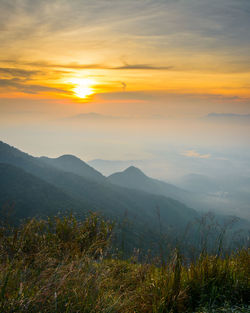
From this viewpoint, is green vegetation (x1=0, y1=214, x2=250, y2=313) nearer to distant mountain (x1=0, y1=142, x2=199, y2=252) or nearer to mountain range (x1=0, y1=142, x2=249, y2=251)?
mountain range (x1=0, y1=142, x2=249, y2=251)

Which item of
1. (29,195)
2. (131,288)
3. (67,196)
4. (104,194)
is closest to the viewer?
(131,288)

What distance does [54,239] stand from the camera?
6840 mm

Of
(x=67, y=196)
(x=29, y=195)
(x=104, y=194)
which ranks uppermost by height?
(x=67, y=196)

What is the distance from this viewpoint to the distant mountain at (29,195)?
3383 inches

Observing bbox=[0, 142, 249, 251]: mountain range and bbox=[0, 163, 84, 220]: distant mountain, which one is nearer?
bbox=[0, 163, 84, 220]: distant mountain

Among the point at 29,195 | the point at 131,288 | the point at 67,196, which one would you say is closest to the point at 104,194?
the point at 67,196

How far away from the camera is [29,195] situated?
320ft

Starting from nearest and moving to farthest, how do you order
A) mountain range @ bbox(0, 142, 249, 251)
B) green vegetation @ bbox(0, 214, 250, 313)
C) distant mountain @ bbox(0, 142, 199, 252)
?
green vegetation @ bbox(0, 214, 250, 313) → mountain range @ bbox(0, 142, 249, 251) → distant mountain @ bbox(0, 142, 199, 252)

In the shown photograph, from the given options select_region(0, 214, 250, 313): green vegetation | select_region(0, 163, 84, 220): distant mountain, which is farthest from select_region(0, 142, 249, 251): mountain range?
select_region(0, 214, 250, 313): green vegetation

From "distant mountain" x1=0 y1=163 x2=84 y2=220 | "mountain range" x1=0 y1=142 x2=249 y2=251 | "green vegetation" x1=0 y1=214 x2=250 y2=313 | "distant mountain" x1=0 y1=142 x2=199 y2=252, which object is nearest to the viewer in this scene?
"green vegetation" x1=0 y1=214 x2=250 y2=313

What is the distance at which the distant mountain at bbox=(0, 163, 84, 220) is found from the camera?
282ft

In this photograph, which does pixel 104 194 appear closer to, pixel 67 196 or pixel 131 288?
pixel 67 196

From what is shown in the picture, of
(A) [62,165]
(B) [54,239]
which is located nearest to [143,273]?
(B) [54,239]

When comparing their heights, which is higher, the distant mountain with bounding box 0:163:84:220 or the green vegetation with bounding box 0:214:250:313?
the green vegetation with bounding box 0:214:250:313
